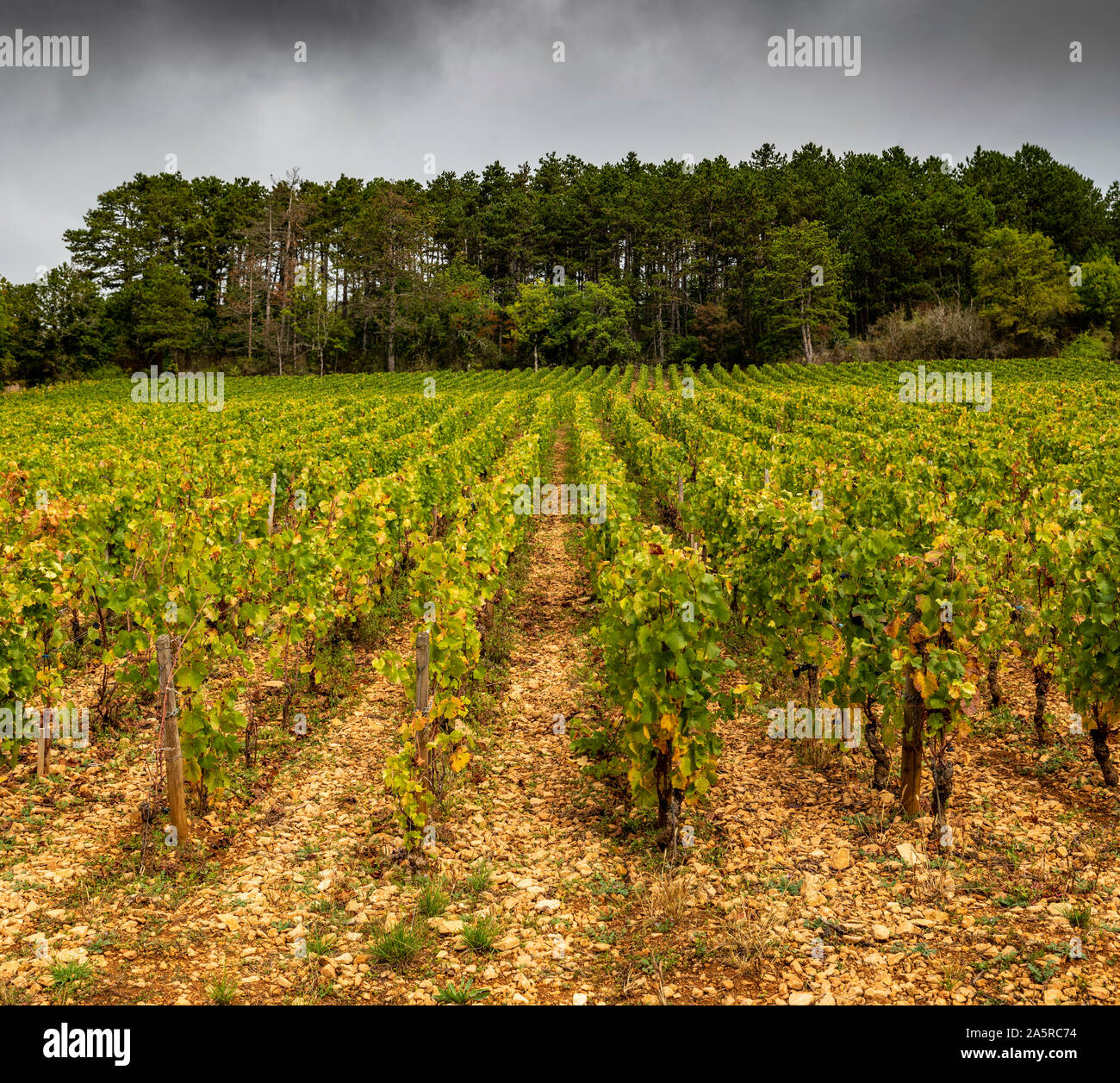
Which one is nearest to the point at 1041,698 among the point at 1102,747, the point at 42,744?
the point at 1102,747

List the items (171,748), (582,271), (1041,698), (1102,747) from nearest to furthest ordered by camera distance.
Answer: (171,748) → (1102,747) → (1041,698) → (582,271)

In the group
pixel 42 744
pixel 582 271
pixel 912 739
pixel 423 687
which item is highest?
pixel 582 271

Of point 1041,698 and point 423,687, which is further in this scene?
point 1041,698

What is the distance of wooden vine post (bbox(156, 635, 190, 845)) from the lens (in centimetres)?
490

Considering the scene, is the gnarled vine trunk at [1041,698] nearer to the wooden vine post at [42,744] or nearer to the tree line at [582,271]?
the wooden vine post at [42,744]

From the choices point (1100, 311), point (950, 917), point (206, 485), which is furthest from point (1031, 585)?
point (1100, 311)

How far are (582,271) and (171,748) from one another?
259ft

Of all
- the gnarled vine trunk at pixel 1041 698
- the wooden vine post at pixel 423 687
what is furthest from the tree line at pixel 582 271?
the wooden vine post at pixel 423 687

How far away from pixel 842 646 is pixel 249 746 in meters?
4.72

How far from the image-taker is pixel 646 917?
4.30 m

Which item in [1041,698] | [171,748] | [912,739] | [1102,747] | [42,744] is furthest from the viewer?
[1041,698]

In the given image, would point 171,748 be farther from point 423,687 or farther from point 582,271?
point 582,271

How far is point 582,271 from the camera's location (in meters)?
78.1

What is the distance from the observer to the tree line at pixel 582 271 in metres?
56.4
